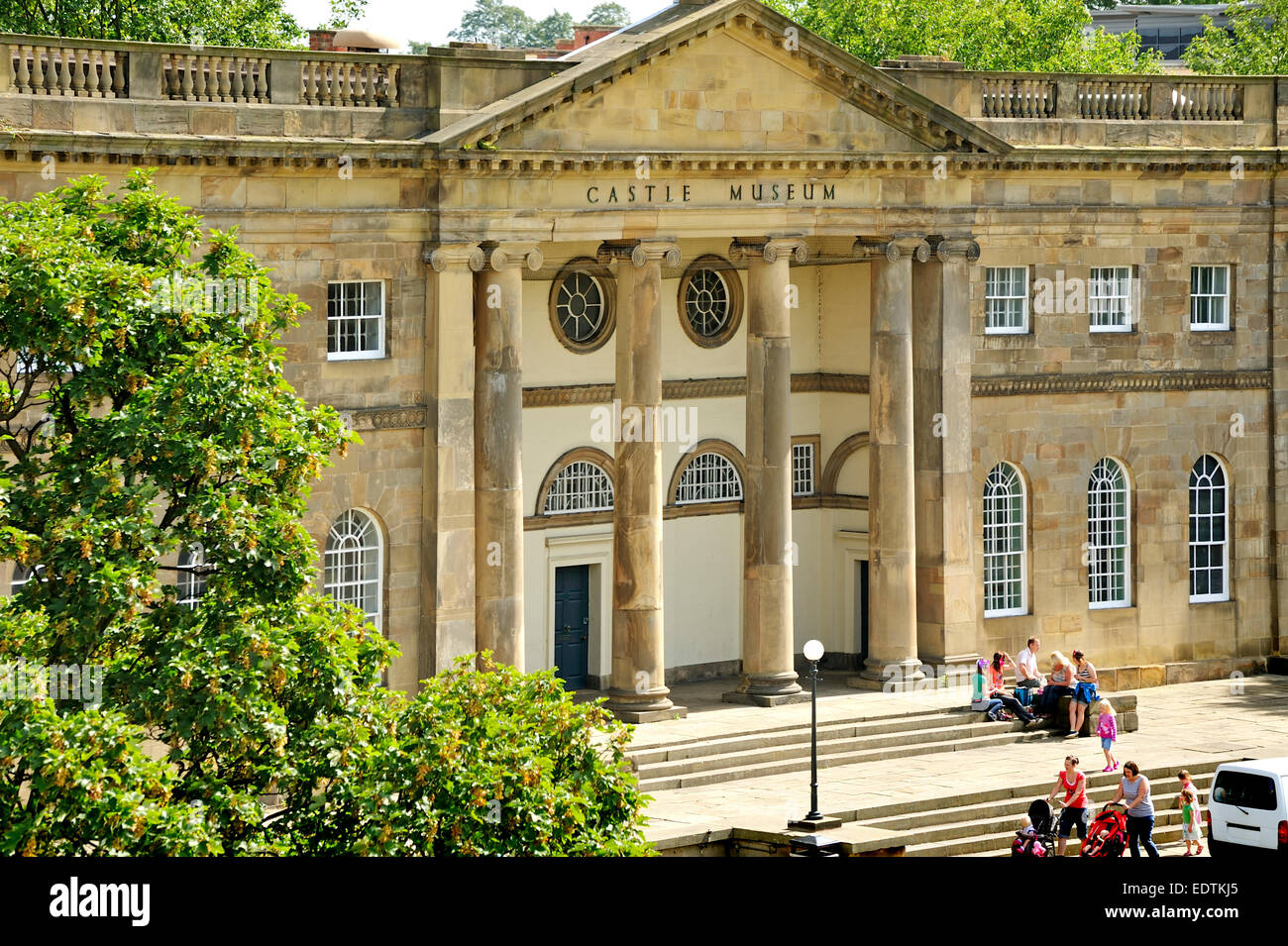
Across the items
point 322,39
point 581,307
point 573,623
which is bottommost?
point 573,623

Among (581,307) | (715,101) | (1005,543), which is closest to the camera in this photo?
(715,101)

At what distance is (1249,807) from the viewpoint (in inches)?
1260

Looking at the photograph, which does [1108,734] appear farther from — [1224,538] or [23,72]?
[23,72]

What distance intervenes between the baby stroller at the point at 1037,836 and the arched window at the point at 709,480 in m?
13.0

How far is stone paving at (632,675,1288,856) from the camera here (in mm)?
34219

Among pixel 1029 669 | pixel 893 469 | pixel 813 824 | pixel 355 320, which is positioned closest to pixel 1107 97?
pixel 893 469

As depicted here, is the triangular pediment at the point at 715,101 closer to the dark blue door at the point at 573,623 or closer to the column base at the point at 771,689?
the dark blue door at the point at 573,623

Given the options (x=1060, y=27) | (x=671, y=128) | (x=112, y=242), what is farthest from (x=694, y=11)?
(x=1060, y=27)

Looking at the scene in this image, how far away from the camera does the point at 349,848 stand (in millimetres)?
23078

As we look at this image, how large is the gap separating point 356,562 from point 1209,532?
19.5 metres

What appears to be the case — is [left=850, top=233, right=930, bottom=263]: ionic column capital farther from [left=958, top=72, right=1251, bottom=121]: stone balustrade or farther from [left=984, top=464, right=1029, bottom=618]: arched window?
[left=984, top=464, right=1029, bottom=618]: arched window

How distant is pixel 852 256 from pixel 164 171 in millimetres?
14243
